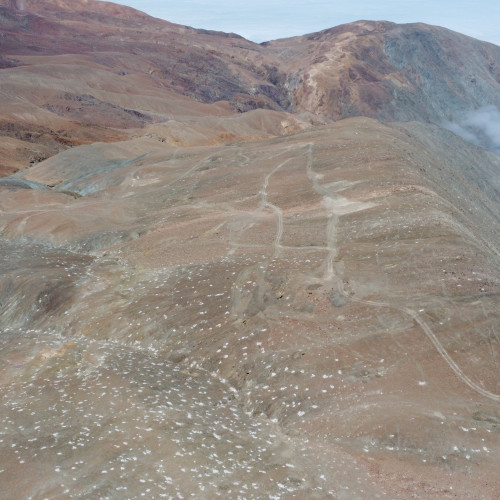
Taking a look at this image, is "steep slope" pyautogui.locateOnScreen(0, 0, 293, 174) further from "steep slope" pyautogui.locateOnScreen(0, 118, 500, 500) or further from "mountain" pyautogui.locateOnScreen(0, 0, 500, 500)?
"steep slope" pyautogui.locateOnScreen(0, 118, 500, 500)

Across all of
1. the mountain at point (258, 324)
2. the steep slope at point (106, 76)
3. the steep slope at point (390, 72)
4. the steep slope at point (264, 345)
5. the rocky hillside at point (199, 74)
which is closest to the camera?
the steep slope at point (264, 345)

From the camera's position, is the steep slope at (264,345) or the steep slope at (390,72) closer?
the steep slope at (264,345)

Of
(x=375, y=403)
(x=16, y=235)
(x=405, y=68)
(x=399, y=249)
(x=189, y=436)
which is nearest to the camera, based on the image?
(x=189, y=436)

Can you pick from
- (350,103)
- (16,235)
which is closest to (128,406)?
(16,235)

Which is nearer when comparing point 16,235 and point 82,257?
point 82,257

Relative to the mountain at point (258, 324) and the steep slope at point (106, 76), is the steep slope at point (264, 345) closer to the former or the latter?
the mountain at point (258, 324)

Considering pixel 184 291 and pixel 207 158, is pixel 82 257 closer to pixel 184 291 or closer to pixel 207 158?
pixel 184 291

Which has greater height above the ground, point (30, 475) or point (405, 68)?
point (405, 68)

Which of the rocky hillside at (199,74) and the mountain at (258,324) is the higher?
the rocky hillside at (199,74)

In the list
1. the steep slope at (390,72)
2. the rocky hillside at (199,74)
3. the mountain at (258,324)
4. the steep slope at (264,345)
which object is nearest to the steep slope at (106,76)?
the rocky hillside at (199,74)
